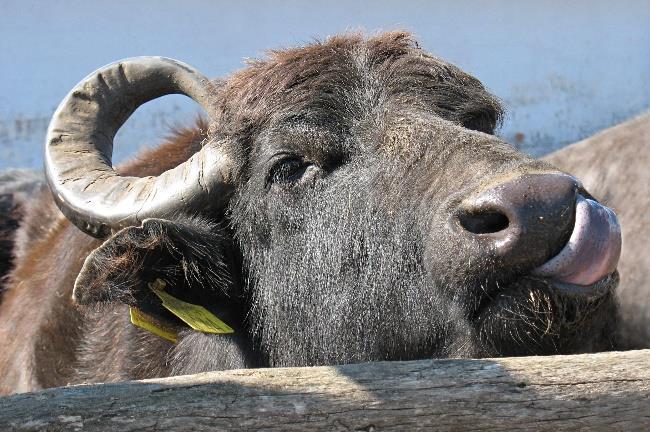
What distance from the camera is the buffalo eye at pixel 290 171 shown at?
4.14 m

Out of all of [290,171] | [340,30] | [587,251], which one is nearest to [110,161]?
[290,171]

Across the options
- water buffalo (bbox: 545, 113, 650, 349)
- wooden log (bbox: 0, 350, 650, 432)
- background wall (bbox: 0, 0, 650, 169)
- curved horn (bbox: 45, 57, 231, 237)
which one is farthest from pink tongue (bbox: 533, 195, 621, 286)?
background wall (bbox: 0, 0, 650, 169)

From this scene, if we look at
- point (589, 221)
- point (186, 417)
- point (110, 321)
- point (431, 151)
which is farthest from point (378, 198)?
point (110, 321)

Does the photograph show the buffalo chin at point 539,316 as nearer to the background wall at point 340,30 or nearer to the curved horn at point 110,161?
the curved horn at point 110,161

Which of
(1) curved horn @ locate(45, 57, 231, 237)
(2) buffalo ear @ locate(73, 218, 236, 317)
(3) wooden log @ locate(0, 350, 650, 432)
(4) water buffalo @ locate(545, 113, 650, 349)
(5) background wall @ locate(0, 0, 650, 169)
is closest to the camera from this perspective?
(3) wooden log @ locate(0, 350, 650, 432)

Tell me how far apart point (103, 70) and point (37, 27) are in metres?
11.6

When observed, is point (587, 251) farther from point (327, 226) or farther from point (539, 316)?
point (327, 226)

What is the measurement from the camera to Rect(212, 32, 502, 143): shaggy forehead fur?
4.20m

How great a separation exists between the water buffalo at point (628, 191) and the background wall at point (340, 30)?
24.6 feet

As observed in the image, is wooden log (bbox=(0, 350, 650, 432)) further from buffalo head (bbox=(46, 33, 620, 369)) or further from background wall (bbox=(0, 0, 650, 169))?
background wall (bbox=(0, 0, 650, 169))

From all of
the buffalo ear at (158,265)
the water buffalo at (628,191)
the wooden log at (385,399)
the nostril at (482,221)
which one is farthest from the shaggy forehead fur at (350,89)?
the water buffalo at (628,191)

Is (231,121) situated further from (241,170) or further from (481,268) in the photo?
(481,268)

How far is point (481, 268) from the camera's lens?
336 centimetres

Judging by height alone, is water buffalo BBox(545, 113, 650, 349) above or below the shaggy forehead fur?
below
